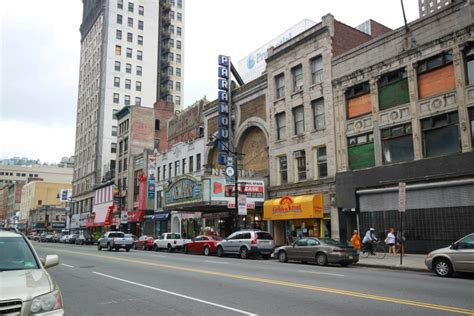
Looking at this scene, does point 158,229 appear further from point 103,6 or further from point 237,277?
point 103,6

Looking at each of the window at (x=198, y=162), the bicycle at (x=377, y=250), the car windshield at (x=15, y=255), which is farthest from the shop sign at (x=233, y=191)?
the car windshield at (x=15, y=255)

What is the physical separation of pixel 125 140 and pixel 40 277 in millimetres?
61842

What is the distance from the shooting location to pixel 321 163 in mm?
30453

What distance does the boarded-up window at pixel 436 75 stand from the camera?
22.9 m

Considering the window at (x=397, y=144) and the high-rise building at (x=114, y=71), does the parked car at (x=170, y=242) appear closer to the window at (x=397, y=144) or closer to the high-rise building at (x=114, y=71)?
the window at (x=397, y=144)

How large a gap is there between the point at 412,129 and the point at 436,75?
10.1 ft

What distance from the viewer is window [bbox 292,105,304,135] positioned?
106 feet

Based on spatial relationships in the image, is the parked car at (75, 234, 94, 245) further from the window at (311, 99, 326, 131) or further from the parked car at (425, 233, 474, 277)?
the parked car at (425, 233, 474, 277)

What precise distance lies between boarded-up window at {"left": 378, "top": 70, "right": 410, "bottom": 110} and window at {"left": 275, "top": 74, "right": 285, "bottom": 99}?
9.33 metres

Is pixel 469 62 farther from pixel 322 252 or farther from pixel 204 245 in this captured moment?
pixel 204 245

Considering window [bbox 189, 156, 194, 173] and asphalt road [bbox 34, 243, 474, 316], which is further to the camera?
window [bbox 189, 156, 194, 173]

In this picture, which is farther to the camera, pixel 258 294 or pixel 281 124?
pixel 281 124

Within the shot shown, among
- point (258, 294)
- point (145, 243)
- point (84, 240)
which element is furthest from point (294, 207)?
point (84, 240)

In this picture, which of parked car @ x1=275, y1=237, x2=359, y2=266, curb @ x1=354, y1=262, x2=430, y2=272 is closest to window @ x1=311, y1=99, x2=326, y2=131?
parked car @ x1=275, y1=237, x2=359, y2=266
